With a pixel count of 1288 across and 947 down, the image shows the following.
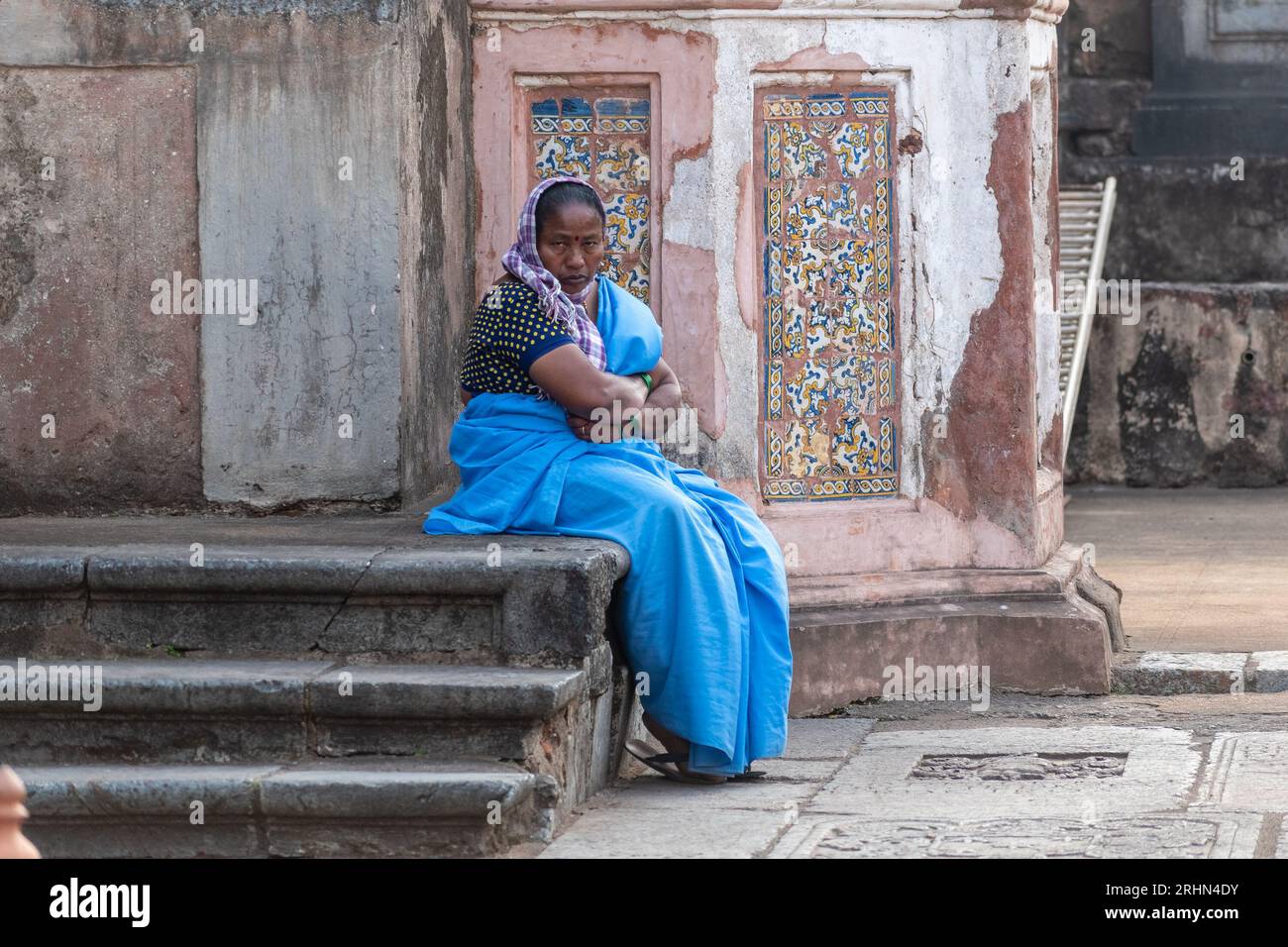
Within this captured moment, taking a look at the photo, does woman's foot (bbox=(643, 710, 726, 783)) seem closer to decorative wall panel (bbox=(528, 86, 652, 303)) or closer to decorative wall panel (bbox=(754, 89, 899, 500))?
decorative wall panel (bbox=(754, 89, 899, 500))

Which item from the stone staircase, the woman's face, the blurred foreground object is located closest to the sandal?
the stone staircase

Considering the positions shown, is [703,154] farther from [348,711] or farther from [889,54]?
[348,711]

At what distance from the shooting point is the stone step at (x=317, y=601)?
4734 millimetres

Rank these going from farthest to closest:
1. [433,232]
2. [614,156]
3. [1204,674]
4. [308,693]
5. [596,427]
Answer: [1204,674], [614,156], [433,232], [596,427], [308,693]

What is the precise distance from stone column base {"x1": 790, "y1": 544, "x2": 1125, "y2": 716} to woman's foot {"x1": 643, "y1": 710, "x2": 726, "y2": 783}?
1000mm

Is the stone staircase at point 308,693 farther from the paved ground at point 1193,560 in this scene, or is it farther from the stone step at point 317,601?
the paved ground at point 1193,560

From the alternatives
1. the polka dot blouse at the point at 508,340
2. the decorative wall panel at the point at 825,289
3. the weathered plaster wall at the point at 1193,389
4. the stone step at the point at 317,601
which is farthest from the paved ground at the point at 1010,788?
the weathered plaster wall at the point at 1193,389

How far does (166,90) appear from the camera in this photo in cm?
572

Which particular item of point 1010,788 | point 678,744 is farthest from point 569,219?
point 1010,788

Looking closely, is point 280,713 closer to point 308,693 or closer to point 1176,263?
point 308,693

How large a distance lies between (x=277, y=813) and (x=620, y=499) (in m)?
1.16

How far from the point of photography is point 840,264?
621cm

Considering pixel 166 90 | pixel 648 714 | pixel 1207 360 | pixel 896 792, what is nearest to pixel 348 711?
pixel 648 714

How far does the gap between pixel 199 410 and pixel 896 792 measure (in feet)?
7.19
